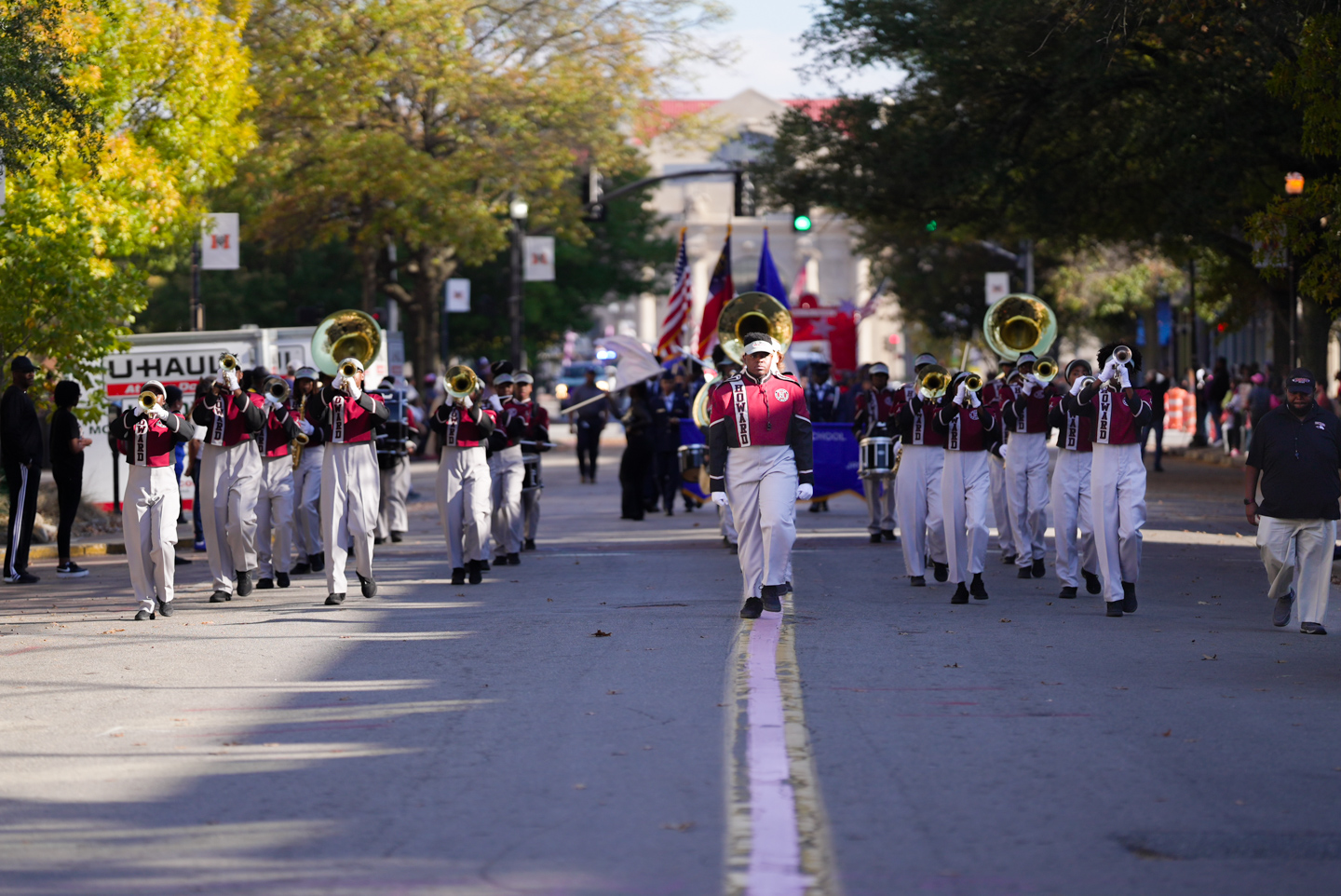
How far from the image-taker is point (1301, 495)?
37.4 ft

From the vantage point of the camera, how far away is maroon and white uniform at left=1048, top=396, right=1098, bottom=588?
13.3m

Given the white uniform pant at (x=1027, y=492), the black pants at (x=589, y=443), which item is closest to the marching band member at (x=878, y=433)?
the white uniform pant at (x=1027, y=492)

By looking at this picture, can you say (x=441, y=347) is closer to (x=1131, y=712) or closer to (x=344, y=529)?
(x=344, y=529)

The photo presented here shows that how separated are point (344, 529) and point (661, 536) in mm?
6722

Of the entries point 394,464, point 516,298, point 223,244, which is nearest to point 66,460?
point 394,464

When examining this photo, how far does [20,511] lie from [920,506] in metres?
8.28

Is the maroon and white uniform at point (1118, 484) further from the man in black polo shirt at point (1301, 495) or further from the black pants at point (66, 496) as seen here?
the black pants at point (66, 496)

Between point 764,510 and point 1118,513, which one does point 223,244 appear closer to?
point 764,510

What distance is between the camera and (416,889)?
5.46m

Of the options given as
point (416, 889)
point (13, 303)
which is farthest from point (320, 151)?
point (416, 889)

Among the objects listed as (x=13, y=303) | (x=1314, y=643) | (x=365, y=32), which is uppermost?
(x=365, y=32)

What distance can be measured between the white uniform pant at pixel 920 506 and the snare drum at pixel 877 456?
12.0 feet

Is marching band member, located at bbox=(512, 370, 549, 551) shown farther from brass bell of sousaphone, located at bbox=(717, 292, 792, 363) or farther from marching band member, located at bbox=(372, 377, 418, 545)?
brass bell of sousaphone, located at bbox=(717, 292, 792, 363)

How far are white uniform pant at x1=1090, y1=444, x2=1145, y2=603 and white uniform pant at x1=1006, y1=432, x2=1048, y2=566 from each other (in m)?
2.83
